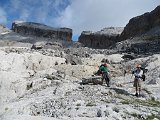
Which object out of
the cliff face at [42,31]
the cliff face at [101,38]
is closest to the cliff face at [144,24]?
the cliff face at [101,38]

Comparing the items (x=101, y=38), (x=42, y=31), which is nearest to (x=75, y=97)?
(x=101, y=38)

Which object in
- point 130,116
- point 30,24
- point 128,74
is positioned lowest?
point 130,116

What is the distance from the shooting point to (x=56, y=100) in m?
23.5

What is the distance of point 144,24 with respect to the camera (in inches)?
3196

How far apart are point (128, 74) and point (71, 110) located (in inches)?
592

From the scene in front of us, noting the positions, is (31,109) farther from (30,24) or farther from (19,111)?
(30,24)

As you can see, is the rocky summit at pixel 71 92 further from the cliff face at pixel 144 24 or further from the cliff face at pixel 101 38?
the cliff face at pixel 101 38

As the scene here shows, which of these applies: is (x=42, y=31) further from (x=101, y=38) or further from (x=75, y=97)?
(x=75, y=97)

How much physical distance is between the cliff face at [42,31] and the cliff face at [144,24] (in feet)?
114

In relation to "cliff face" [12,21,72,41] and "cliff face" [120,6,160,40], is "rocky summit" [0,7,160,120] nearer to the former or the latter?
"cliff face" [120,6,160,40]

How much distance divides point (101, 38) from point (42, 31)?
26.2m

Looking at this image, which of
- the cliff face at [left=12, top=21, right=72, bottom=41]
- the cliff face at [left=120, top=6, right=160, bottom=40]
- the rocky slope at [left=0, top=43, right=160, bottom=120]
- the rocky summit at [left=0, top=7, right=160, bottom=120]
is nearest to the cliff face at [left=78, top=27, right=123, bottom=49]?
the cliff face at [left=12, top=21, right=72, bottom=41]

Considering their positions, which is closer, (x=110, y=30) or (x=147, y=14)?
(x=147, y=14)

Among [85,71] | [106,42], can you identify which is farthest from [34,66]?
[106,42]
